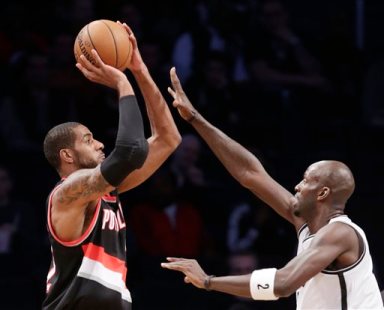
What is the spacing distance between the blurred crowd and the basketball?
10.2 feet

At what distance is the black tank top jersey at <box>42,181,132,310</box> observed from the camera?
534 cm

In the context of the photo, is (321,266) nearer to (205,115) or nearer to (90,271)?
(90,271)

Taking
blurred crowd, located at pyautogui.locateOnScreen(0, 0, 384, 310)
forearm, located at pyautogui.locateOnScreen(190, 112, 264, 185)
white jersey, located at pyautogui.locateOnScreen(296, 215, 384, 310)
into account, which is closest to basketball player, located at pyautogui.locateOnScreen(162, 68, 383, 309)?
white jersey, located at pyautogui.locateOnScreen(296, 215, 384, 310)

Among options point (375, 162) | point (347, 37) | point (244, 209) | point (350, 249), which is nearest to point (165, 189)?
point (244, 209)

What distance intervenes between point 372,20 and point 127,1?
3221 mm

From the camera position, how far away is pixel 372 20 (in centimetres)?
1246

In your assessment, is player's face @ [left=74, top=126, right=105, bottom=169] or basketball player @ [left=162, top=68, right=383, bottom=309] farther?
player's face @ [left=74, top=126, right=105, bottom=169]

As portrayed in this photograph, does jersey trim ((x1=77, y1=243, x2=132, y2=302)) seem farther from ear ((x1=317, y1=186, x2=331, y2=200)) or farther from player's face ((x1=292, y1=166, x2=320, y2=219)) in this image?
ear ((x1=317, y1=186, x2=331, y2=200))

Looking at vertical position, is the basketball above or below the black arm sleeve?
above

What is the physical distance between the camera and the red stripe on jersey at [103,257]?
17.6 feet

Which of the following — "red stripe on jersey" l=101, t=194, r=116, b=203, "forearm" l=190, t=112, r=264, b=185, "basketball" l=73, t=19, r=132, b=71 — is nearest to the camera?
"basketball" l=73, t=19, r=132, b=71

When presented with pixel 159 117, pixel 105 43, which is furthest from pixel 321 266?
pixel 105 43

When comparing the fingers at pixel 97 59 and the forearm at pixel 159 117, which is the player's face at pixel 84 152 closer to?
the fingers at pixel 97 59

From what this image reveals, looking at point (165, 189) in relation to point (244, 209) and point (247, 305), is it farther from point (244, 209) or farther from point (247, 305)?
point (247, 305)
